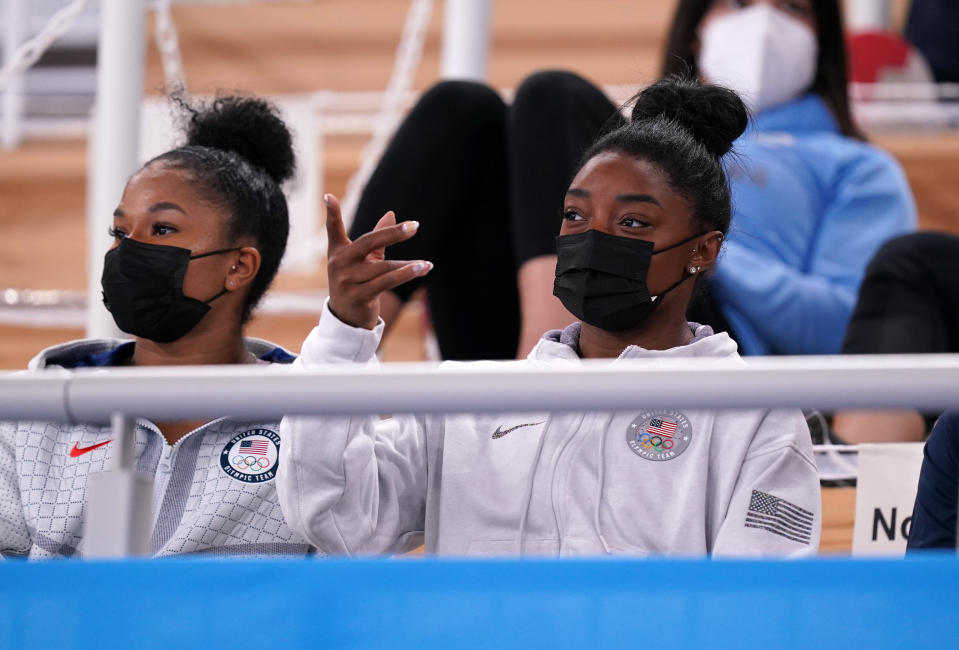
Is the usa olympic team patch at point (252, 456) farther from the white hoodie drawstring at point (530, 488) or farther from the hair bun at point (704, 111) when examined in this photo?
the hair bun at point (704, 111)

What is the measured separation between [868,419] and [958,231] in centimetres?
151

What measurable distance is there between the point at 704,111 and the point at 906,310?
0.39 metres

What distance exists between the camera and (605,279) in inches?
40.5

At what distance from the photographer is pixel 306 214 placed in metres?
2.62

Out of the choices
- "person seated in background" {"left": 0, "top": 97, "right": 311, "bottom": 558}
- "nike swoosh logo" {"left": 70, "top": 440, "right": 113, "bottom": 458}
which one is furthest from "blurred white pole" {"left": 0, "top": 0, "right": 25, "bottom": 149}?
"nike swoosh logo" {"left": 70, "top": 440, "right": 113, "bottom": 458}

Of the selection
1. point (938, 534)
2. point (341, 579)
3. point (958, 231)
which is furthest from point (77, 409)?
point (958, 231)

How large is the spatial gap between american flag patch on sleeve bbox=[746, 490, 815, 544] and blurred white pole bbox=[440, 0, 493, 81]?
3.94ft

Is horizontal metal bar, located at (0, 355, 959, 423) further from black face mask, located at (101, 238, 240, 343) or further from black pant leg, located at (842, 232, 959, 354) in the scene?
black pant leg, located at (842, 232, 959, 354)

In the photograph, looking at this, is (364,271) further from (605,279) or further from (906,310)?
(906,310)

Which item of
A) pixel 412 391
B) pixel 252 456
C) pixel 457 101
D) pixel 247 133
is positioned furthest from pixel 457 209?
pixel 412 391

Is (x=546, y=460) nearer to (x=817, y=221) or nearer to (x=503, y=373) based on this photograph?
(x=503, y=373)

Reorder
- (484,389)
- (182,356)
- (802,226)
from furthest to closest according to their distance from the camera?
(802,226), (182,356), (484,389)

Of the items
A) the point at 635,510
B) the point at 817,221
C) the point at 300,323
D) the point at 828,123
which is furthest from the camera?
the point at 300,323

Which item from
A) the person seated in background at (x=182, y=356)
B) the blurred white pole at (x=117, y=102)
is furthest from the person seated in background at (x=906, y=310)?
the blurred white pole at (x=117, y=102)
